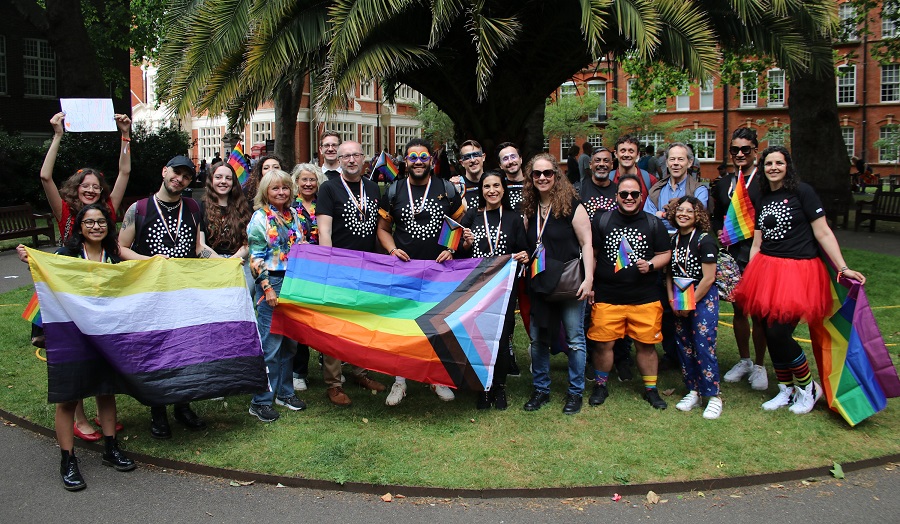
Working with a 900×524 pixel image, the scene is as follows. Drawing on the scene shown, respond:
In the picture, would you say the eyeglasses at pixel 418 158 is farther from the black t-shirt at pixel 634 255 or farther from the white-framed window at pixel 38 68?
the white-framed window at pixel 38 68

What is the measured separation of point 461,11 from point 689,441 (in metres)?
5.40

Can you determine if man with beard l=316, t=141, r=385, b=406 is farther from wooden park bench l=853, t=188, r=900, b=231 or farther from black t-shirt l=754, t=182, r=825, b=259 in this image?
wooden park bench l=853, t=188, r=900, b=231

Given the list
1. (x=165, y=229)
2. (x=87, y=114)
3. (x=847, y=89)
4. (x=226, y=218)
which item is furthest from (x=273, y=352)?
(x=847, y=89)

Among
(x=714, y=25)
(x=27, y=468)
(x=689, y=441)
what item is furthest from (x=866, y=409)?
(x=27, y=468)

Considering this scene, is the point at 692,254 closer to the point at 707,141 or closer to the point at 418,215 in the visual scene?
the point at 418,215

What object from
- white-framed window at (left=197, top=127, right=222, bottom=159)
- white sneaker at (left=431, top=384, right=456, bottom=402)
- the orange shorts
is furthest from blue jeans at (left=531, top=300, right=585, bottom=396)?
white-framed window at (left=197, top=127, right=222, bottom=159)

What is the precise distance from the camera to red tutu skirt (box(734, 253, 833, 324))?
228 inches

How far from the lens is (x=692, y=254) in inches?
242

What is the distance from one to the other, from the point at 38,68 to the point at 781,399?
33889 millimetres

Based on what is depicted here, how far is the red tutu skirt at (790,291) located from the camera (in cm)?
579

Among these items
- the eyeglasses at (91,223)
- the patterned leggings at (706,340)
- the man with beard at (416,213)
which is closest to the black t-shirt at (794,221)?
the patterned leggings at (706,340)

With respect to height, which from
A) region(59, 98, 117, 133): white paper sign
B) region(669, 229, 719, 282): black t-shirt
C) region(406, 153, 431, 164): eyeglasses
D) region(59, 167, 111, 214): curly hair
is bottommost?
region(669, 229, 719, 282): black t-shirt

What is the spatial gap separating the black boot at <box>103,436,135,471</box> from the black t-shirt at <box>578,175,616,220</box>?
414cm

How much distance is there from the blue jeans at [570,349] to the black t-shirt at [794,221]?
1.62 meters
